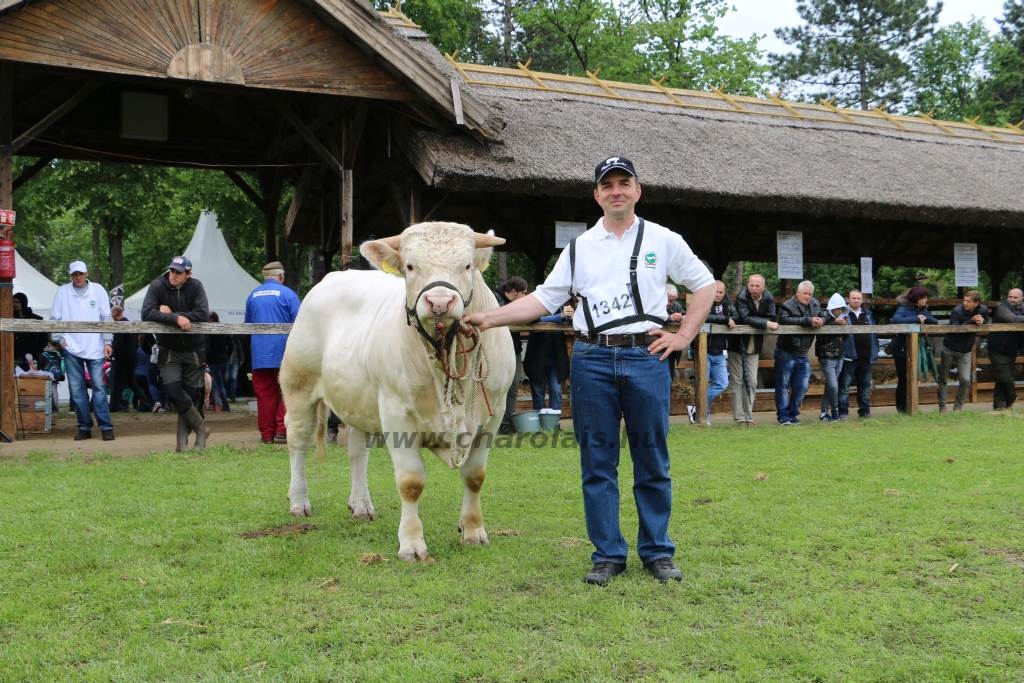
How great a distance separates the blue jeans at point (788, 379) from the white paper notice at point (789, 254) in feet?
12.4

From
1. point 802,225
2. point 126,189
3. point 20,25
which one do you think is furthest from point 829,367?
point 126,189

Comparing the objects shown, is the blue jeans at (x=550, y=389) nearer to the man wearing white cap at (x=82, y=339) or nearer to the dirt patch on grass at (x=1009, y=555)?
the man wearing white cap at (x=82, y=339)

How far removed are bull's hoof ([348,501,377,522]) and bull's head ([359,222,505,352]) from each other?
192cm

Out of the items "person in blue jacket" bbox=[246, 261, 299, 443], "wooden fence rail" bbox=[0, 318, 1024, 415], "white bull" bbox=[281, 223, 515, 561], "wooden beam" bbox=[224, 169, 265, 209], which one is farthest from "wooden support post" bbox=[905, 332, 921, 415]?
"wooden beam" bbox=[224, 169, 265, 209]

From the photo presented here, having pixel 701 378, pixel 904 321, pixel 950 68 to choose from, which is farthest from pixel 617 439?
pixel 950 68

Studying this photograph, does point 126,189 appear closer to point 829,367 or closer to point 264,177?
point 264,177

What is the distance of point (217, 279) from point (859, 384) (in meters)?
14.1

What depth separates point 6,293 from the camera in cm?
1071

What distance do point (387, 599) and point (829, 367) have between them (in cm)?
1038

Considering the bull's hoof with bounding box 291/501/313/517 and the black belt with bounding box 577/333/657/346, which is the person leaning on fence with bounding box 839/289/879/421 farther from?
the black belt with bounding box 577/333/657/346

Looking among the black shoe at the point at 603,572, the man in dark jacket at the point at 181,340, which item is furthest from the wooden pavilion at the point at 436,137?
the black shoe at the point at 603,572

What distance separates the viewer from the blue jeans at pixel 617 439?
4859 mm

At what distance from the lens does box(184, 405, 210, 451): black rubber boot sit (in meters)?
10.2

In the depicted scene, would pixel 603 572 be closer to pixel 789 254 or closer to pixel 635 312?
pixel 635 312
